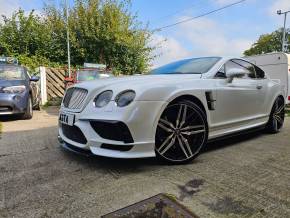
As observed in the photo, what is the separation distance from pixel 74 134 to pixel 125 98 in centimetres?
73

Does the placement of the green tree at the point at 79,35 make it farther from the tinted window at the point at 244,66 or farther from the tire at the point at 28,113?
the tinted window at the point at 244,66

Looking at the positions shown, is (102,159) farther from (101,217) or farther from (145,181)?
(101,217)

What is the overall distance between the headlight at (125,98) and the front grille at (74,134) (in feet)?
1.69

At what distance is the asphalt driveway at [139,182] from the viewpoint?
2.11 metres

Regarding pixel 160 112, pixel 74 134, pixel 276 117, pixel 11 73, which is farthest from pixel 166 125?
pixel 11 73

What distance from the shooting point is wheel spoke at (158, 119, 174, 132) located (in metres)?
2.93

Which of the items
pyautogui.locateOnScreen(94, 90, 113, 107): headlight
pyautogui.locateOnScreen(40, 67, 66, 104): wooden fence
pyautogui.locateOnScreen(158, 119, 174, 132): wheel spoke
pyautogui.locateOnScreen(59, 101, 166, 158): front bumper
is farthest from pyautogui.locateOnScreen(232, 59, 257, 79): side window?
pyautogui.locateOnScreen(40, 67, 66, 104): wooden fence

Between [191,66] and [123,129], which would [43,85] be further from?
[123,129]

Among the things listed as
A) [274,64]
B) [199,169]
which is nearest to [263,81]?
[199,169]

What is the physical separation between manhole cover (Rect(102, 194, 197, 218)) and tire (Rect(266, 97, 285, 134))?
3214mm

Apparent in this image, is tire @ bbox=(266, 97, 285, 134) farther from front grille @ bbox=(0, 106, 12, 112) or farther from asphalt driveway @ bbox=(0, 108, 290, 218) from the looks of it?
front grille @ bbox=(0, 106, 12, 112)

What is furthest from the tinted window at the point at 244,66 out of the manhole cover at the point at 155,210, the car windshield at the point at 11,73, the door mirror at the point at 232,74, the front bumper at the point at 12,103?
the car windshield at the point at 11,73

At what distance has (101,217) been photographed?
6.50 ft

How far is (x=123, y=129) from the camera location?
8.79 feet
